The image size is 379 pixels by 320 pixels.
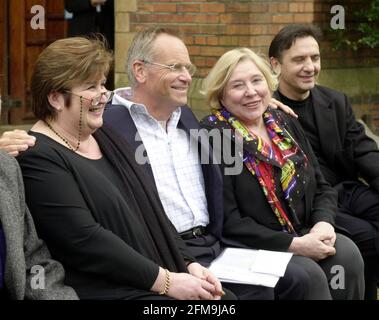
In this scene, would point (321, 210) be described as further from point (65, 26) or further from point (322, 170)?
point (65, 26)

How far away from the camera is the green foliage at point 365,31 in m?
8.52

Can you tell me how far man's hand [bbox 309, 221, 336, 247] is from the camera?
454cm

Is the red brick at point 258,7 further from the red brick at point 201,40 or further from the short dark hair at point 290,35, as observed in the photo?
the short dark hair at point 290,35

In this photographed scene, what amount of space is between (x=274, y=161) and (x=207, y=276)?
0.95 m

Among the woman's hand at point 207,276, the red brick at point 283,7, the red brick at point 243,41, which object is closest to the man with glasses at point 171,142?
the woman's hand at point 207,276

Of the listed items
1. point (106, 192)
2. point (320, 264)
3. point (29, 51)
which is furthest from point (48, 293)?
point (29, 51)

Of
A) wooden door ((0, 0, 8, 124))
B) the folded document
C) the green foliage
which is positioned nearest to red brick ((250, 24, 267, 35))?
the green foliage

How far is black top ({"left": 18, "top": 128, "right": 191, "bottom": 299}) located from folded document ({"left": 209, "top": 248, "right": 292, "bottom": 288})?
1.68ft

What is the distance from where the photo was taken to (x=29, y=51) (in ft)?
28.2

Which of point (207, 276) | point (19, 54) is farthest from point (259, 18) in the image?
point (207, 276)

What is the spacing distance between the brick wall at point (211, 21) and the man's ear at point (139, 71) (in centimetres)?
356

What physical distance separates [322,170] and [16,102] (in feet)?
13.4

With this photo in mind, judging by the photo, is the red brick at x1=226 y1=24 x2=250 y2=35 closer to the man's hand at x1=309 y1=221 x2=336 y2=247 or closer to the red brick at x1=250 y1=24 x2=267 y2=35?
the red brick at x1=250 y1=24 x2=267 y2=35

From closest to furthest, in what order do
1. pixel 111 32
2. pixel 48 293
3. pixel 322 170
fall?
1. pixel 48 293
2. pixel 322 170
3. pixel 111 32
